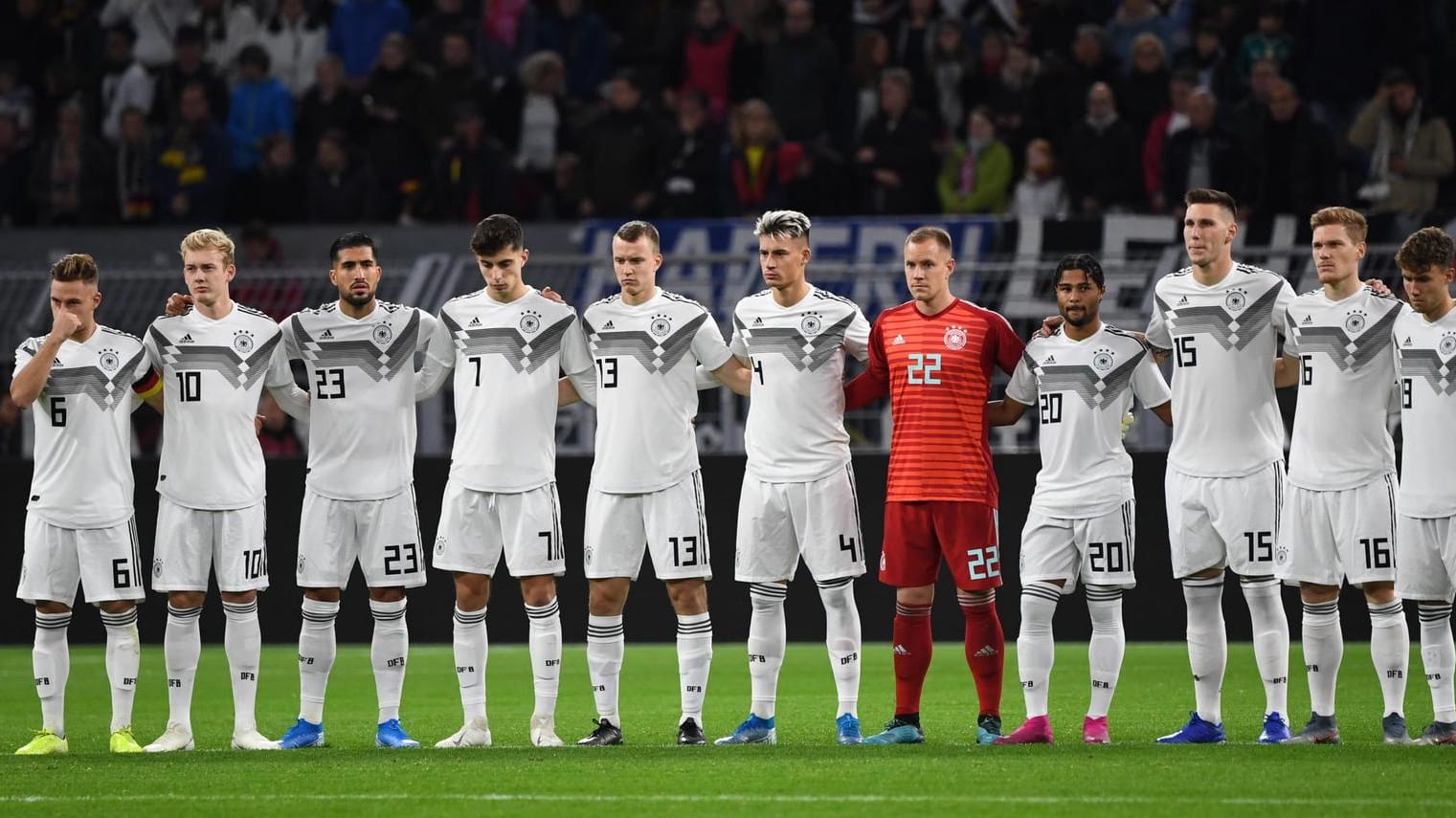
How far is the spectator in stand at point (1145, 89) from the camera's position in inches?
710

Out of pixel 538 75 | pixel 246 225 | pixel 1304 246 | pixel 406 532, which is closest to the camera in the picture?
pixel 406 532

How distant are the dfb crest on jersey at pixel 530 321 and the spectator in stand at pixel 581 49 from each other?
1074cm

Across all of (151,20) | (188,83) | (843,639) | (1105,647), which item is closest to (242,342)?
(843,639)

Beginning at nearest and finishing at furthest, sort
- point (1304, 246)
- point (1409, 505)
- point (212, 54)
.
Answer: point (1409, 505) < point (1304, 246) < point (212, 54)

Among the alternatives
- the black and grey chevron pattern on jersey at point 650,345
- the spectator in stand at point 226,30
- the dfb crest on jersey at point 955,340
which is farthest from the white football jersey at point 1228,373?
the spectator in stand at point 226,30

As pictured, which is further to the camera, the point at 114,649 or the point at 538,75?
the point at 538,75

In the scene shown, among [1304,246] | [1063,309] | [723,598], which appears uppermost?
[1304,246]

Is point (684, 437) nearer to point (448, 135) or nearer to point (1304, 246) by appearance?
point (1304, 246)

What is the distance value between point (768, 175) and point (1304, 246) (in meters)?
5.05

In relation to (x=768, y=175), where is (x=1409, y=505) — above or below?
below

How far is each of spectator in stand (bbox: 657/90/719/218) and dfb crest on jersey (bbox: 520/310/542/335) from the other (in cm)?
828

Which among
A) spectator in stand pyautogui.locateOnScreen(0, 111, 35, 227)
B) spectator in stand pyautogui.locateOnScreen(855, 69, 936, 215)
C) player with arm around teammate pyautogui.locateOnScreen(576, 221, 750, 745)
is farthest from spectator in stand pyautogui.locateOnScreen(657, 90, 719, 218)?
player with arm around teammate pyautogui.locateOnScreen(576, 221, 750, 745)

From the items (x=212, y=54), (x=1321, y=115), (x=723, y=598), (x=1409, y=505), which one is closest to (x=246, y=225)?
(x=212, y=54)

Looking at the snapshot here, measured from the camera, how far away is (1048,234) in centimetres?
1608
